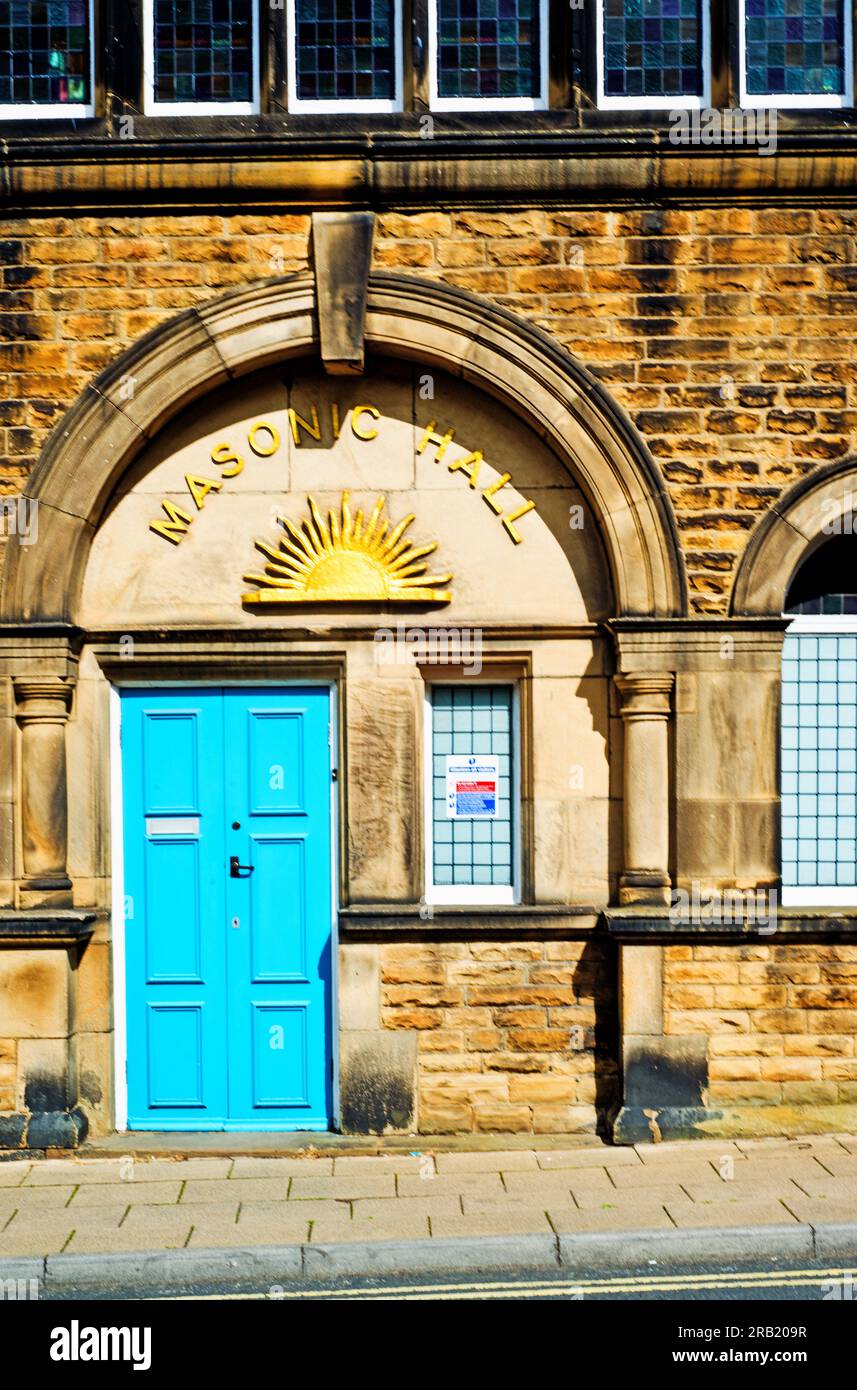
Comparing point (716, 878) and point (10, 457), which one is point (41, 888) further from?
point (716, 878)

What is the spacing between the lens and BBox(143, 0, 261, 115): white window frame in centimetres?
830

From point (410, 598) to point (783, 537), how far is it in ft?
6.83

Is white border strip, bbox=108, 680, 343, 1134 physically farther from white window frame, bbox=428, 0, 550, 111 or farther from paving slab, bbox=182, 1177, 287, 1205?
white window frame, bbox=428, 0, 550, 111

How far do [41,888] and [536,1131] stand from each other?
10.1 feet

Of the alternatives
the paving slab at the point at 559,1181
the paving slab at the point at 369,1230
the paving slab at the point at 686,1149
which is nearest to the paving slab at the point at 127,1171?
the paving slab at the point at 369,1230

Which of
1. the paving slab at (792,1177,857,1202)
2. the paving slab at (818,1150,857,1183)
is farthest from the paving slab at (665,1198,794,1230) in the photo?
the paving slab at (818,1150,857,1183)

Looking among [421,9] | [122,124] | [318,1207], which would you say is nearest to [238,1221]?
[318,1207]

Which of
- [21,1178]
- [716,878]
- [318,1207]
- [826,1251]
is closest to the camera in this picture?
[826,1251]

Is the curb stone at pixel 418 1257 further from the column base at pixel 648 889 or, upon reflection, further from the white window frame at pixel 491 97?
the white window frame at pixel 491 97

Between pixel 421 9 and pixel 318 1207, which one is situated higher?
pixel 421 9

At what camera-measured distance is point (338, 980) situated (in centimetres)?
830

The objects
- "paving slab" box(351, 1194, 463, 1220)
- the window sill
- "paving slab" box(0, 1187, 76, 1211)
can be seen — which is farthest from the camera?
the window sill

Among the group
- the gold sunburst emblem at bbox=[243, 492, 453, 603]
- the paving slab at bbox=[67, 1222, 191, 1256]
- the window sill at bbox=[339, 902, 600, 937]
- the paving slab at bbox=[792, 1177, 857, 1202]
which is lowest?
the paving slab at bbox=[67, 1222, 191, 1256]

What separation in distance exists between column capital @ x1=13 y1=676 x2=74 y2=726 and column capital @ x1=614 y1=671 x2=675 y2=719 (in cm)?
310
